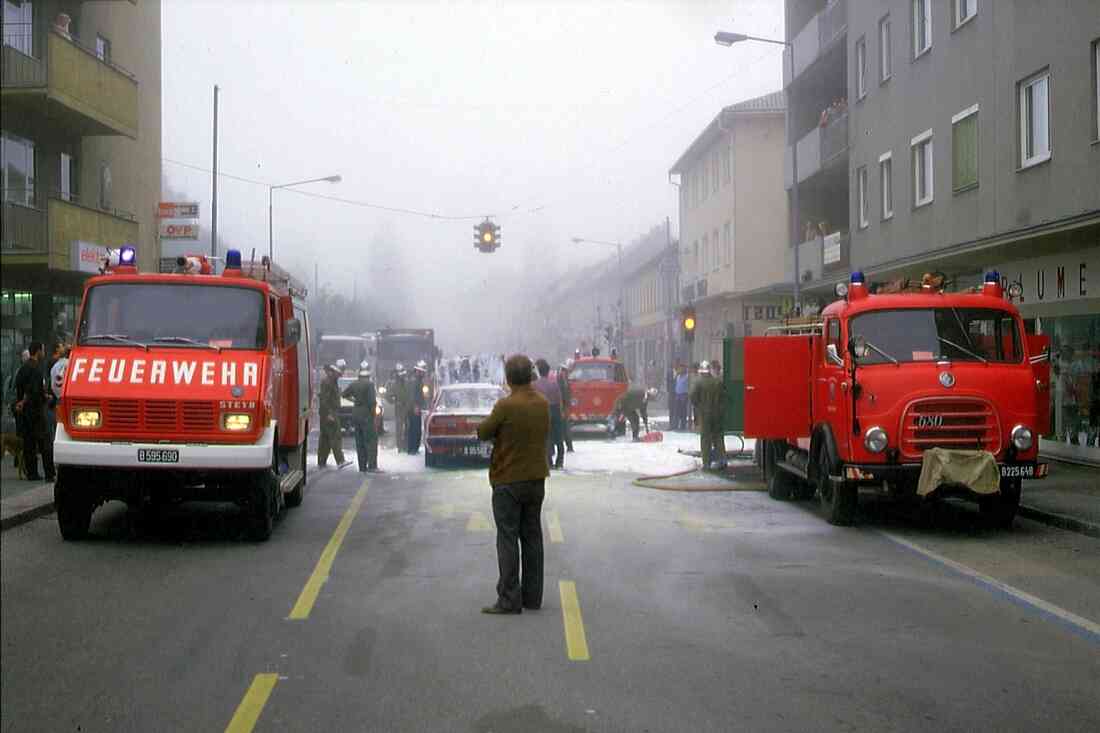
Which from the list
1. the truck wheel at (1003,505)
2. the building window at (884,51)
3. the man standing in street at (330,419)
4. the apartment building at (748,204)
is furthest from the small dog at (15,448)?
the apartment building at (748,204)

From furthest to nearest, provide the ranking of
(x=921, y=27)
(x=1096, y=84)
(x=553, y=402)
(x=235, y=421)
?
(x=921, y=27)
(x=553, y=402)
(x=1096, y=84)
(x=235, y=421)

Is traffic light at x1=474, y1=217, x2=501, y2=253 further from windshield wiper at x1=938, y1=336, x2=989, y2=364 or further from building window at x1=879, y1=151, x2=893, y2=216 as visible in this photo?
windshield wiper at x1=938, y1=336, x2=989, y2=364

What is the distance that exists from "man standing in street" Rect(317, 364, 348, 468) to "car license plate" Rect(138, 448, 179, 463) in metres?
9.87

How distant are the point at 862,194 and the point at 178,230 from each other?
15.8 meters

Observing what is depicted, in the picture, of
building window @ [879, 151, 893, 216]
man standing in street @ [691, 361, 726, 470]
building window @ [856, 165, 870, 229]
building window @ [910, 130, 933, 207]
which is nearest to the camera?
man standing in street @ [691, 361, 726, 470]

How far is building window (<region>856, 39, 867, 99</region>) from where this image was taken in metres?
30.4

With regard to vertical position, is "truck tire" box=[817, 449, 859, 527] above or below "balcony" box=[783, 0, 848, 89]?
below

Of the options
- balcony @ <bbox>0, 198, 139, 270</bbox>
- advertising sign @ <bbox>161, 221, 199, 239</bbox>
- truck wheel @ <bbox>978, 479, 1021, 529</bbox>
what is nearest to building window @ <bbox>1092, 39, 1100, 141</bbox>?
truck wheel @ <bbox>978, 479, 1021, 529</bbox>

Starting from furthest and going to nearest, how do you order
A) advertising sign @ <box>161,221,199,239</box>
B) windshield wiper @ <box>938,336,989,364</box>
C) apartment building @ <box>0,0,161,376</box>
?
advertising sign @ <box>161,221,199,239</box>, apartment building @ <box>0,0,161,376</box>, windshield wiper @ <box>938,336,989,364</box>

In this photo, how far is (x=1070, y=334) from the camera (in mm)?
20250

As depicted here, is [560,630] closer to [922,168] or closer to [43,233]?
[43,233]

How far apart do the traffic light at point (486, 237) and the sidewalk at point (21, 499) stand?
17.7 metres

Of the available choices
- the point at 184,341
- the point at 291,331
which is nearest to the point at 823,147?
the point at 291,331

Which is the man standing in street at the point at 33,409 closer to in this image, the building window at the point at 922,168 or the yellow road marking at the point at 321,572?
the yellow road marking at the point at 321,572
